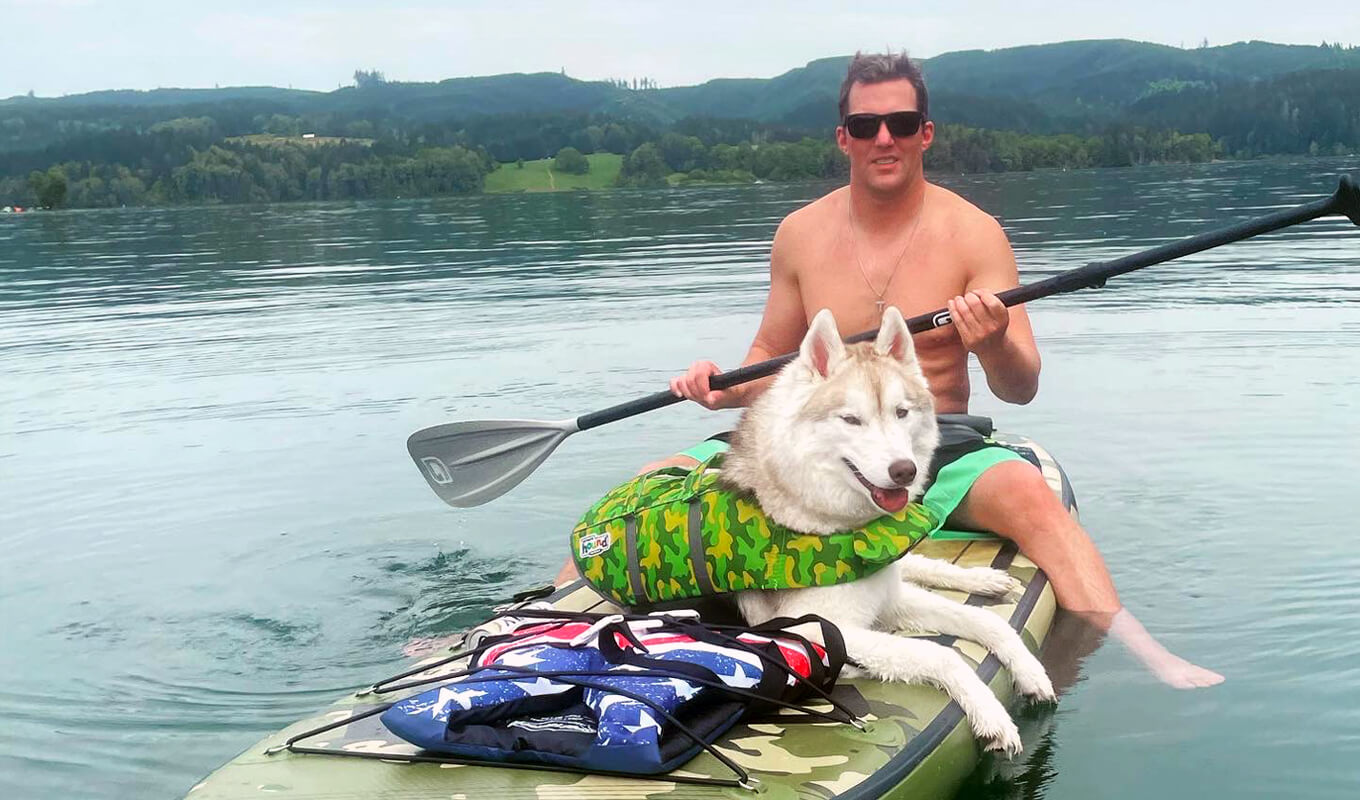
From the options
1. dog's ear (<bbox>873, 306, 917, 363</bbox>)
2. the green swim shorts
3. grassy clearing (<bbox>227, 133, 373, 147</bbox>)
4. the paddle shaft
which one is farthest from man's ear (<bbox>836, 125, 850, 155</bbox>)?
grassy clearing (<bbox>227, 133, 373, 147</bbox>)

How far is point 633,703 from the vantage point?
3963mm

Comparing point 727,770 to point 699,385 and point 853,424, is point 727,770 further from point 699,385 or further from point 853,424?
point 699,385

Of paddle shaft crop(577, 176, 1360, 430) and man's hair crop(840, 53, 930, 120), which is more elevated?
man's hair crop(840, 53, 930, 120)

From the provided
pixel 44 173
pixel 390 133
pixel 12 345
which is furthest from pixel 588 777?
pixel 390 133

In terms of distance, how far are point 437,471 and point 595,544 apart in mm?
3102

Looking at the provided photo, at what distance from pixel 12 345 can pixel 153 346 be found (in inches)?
102

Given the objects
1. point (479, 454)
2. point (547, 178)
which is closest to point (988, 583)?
point (479, 454)

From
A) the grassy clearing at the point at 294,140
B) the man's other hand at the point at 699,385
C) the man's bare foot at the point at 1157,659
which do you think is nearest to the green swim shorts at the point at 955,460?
the man's other hand at the point at 699,385

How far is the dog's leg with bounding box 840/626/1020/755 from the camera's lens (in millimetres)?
4398

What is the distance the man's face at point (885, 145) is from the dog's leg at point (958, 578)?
2.08 meters

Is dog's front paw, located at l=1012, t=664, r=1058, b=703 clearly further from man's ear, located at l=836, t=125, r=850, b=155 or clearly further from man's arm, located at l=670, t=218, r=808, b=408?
man's ear, located at l=836, t=125, r=850, b=155

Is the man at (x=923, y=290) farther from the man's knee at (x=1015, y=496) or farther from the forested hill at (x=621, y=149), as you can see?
the forested hill at (x=621, y=149)

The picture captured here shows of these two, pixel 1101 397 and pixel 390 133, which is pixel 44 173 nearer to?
pixel 390 133

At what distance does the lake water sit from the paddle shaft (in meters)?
1.83
